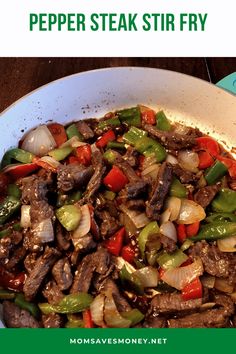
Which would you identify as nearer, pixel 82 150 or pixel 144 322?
pixel 144 322

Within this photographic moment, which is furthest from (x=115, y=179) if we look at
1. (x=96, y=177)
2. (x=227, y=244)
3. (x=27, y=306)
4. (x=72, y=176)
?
(x=27, y=306)

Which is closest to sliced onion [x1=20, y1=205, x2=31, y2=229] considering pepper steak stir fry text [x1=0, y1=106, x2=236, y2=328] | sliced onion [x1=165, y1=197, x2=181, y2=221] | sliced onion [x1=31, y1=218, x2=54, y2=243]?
pepper steak stir fry text [x1=0, y1=106, x2=236, y2=328]

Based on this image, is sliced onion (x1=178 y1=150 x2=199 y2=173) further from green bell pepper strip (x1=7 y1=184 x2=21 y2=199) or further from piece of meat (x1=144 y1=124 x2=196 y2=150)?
green bell pepper strip (x1=7 y1=184 x2=21 y2=199)

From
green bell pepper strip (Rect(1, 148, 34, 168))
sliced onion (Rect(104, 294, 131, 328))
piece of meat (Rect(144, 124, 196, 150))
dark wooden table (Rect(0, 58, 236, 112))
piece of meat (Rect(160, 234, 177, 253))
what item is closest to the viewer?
sliced onion (Rect(104, 294, 131, 328))

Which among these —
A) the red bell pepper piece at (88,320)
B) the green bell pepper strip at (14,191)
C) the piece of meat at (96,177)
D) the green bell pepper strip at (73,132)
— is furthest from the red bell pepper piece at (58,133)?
the red bell pepper piece at (88,320)

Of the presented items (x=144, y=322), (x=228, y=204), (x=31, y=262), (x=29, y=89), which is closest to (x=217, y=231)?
(x=228, y=204)

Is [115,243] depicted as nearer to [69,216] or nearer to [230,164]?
[69,216]

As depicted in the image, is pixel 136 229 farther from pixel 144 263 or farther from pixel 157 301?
pixel 157 301
